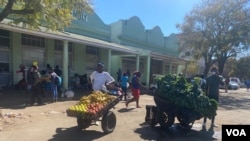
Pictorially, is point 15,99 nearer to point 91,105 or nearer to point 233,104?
point 91,105

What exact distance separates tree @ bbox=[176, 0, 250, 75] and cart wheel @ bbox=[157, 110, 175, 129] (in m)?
18.5

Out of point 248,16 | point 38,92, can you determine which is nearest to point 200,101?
point 38,92

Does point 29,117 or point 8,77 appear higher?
point 8,77

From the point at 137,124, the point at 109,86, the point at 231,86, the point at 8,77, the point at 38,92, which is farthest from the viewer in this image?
the point at 231,86

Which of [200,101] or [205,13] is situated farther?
[205,13]

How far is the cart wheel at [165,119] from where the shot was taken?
27.5ft

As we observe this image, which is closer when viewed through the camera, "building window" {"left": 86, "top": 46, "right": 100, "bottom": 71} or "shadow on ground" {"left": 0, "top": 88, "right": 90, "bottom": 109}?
"shadow on ground" {"left": 0, "top": 88, "right": 90, "bottom": 109}

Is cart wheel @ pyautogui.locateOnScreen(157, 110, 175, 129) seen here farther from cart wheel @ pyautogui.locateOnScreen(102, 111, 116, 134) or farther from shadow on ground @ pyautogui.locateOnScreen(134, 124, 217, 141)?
cart wheel @ pyautogui.locateOnScreen(102, 111, 116, 134)

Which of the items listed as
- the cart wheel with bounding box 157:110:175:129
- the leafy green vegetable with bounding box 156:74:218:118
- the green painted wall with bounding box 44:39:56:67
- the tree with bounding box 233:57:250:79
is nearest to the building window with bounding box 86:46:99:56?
the green painted wall with bounding box 44:39:56:67

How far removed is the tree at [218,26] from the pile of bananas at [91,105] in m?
20.0

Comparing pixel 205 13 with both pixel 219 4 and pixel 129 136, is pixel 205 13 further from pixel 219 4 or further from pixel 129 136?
pixel 129 136

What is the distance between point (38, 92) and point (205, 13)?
734 inches

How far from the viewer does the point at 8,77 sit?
15.4 m

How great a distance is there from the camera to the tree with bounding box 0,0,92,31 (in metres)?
9.00
